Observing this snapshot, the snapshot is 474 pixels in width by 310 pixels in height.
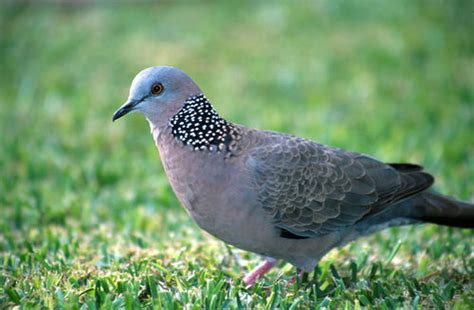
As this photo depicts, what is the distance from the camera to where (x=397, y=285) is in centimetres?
462

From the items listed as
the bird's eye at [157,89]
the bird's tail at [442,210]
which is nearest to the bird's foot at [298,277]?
the bird's tail at [442,210]

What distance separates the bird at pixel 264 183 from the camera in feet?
14.3

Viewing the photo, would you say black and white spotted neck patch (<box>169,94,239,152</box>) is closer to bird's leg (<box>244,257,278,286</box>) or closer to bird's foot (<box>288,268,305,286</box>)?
bird's leg (<box>244,257,278,286</box>)

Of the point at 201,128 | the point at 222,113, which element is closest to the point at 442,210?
the point at 201,128

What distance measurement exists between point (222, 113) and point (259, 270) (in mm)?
3410

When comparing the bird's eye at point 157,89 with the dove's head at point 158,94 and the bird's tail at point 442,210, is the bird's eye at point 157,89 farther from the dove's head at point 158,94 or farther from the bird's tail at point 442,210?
the bird's tail at point 442,210

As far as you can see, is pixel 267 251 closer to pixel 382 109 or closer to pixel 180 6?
pixel 382 109

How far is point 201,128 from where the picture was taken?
448 cm

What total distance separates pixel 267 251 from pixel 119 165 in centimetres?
267

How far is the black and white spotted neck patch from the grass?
0.87 m

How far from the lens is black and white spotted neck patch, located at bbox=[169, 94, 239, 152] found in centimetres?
445

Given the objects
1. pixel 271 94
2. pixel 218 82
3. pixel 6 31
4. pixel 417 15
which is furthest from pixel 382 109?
pixel 6 31

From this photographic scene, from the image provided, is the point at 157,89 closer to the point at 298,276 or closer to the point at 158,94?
the point at 158,94

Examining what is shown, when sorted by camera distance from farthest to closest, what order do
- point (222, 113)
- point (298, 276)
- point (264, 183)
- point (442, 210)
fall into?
point (222, 113), point (442, 210), point (298, 276), point (264, 183)
